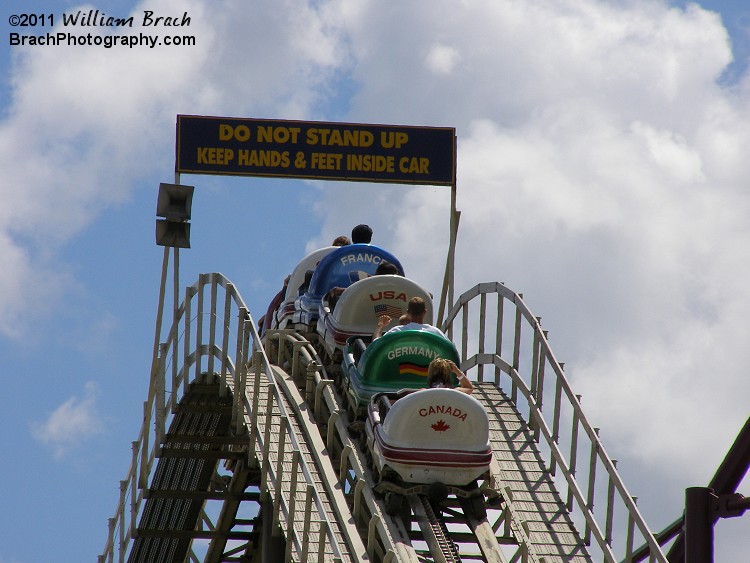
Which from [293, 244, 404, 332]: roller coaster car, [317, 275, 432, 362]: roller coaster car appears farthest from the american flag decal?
[293, 244, 404, 332]: roller coaster car

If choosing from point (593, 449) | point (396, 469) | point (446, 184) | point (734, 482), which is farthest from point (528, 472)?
point (446, 184)

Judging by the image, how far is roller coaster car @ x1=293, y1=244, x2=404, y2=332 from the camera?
20.4m

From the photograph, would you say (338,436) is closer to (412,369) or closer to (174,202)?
(412,369)

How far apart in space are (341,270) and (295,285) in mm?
2016

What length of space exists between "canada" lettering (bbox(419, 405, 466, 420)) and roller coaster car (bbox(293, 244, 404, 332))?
193 inches

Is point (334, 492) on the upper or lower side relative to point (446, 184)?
lower

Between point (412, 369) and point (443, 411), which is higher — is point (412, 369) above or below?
above

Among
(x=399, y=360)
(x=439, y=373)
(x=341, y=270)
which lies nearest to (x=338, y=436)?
(x=399, y=360)

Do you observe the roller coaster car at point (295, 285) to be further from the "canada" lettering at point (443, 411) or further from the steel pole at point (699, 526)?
the steel pole at point (699, 526)

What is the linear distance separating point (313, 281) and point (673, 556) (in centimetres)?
635

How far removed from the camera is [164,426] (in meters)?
19.1

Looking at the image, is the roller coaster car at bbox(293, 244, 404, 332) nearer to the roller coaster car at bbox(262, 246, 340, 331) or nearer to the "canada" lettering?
the roller coaster car at bbox(262, 246, 340, 331)

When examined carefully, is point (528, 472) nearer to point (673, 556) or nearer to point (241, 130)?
point (673, 556)

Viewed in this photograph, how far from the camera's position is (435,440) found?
1554cm
